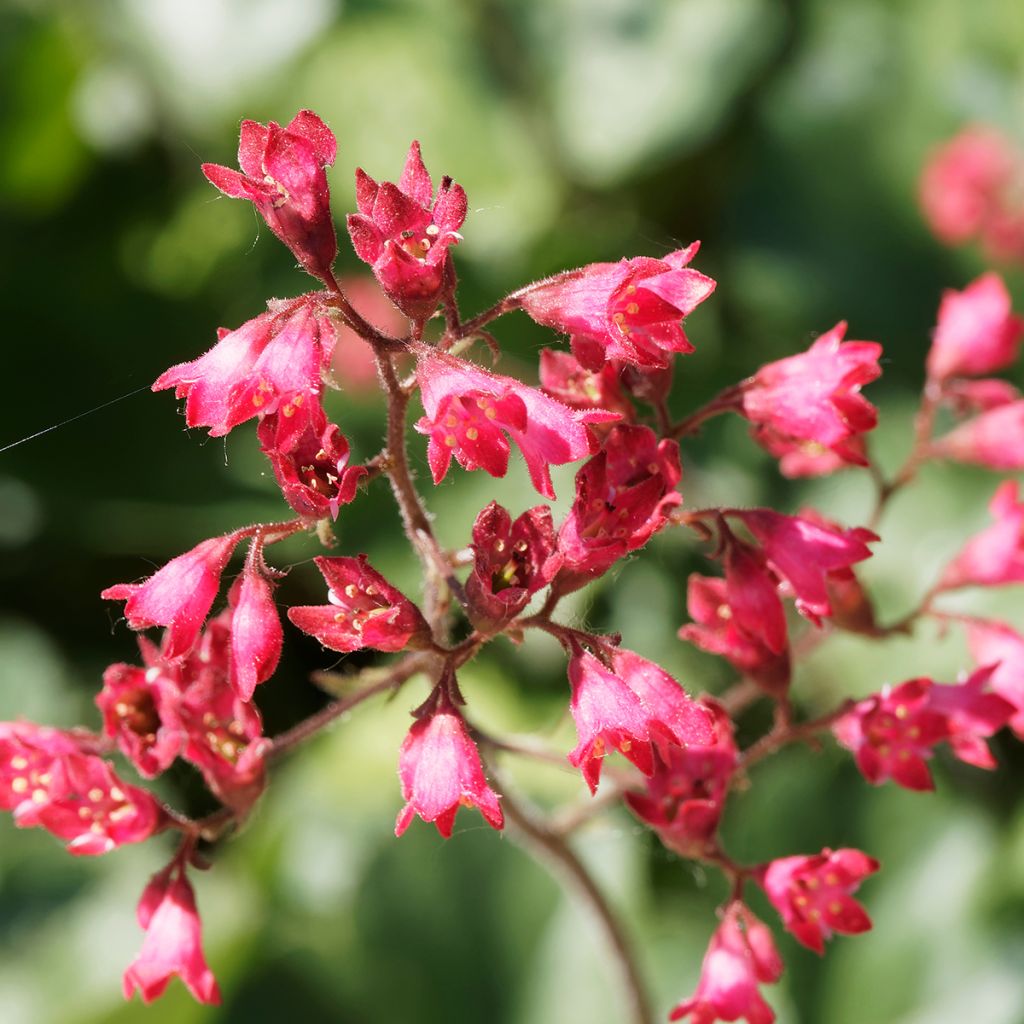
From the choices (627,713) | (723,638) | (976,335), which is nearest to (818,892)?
(723,638)

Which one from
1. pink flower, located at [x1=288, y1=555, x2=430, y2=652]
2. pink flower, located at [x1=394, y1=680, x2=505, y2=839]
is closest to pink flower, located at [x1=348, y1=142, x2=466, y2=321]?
pink flower, located at [x1=288, y1=555, x2=430, y2=652]

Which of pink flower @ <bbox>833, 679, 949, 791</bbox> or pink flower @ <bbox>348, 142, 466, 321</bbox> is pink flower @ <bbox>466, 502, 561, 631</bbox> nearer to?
pink flower @ <bbox>348, 142, 466, 321</bbox>

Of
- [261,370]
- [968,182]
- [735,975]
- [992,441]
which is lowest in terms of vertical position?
[968,182]

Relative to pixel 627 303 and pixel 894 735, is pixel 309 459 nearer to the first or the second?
pixel 627 303

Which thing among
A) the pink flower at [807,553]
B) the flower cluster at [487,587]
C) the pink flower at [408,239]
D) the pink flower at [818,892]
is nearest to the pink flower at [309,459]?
the flower cluster at [487,587]

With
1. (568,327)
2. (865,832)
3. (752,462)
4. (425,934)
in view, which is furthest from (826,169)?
(568,327)

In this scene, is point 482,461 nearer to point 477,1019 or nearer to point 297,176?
point 297,176

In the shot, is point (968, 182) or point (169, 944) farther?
point (968, 182)
